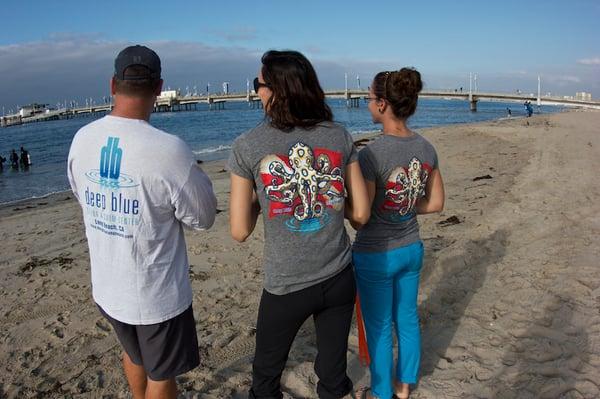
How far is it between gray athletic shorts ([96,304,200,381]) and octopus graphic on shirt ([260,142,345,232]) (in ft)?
2.14

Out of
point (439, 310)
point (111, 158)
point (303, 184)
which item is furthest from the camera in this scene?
point (439, 310)

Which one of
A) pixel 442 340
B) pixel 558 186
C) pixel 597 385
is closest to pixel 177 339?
pixel 442 340

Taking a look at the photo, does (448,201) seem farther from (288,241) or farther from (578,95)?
(578,95)

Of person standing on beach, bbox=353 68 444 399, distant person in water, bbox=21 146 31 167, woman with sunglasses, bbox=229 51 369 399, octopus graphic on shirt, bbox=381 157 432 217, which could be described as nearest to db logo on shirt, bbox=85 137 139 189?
woman with sunglasses, bbox=229 51 369 399

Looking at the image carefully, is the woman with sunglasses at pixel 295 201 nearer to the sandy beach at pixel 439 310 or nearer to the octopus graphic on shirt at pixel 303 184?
the octopus graphic on shirt at pixel 303 184

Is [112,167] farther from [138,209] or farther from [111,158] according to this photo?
[138,209]

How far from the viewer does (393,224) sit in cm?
250

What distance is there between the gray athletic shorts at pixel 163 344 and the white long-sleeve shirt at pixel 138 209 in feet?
0.17

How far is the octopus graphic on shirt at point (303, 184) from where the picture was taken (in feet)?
6.31

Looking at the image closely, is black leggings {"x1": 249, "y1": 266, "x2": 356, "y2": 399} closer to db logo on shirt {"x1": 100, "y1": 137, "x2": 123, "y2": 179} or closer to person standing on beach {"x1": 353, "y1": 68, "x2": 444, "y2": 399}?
person standing on beach {"x1": 353, "y1": 68, "x2": 444, "y2": 399}

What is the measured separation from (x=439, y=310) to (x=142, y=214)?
3.06 metres

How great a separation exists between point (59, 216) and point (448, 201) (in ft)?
25.7

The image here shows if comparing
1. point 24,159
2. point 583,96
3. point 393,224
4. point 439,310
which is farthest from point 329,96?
point 393,224

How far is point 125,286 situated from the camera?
196cm
